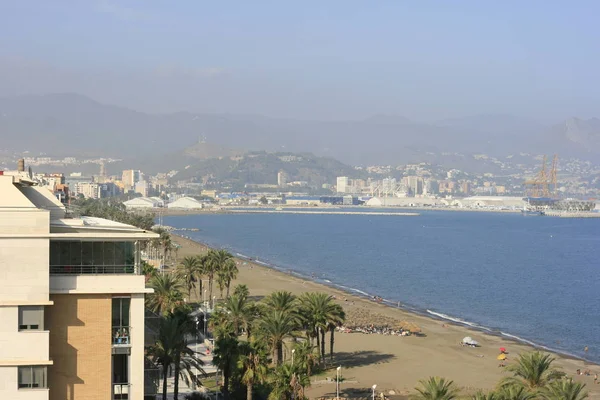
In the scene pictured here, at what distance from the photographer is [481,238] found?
133 m

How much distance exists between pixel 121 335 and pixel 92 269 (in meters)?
1.09

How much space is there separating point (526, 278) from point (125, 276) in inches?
2552

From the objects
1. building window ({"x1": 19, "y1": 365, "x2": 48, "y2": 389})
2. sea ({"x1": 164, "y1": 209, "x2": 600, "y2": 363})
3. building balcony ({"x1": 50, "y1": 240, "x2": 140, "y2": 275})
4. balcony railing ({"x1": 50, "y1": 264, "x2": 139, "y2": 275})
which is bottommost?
sea ({"x1": 164, "y1": 209, "x2": 600, "y2": 363})

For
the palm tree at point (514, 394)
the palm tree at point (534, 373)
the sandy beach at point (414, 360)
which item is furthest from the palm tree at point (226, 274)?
the palm tree at point (514, 394)

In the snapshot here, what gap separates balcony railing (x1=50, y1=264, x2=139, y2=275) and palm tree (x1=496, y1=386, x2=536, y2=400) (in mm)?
8489

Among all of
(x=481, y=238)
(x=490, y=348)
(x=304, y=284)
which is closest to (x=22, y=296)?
(x=490, y=348)

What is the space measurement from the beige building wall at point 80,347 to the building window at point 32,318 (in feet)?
0.53

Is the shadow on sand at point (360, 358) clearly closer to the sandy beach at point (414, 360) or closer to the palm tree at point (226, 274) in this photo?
the sandy beach at point (414, 360)

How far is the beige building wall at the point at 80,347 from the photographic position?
44.8 feet

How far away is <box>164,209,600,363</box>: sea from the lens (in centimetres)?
5044

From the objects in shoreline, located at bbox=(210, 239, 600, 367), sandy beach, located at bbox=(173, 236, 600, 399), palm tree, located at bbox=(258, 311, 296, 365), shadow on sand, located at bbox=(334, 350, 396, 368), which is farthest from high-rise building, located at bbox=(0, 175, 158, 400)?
shoreline, located at bbox=(210, 239, 600, 367)

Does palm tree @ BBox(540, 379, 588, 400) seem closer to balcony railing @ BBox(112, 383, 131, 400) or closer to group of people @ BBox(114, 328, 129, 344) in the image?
balcony railing @ BBox(112, 383, 131, 400)

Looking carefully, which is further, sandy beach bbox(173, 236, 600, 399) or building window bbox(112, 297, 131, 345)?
sandy beach bbox(173, 236, 600, 399)

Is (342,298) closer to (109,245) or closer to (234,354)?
(234,354)
